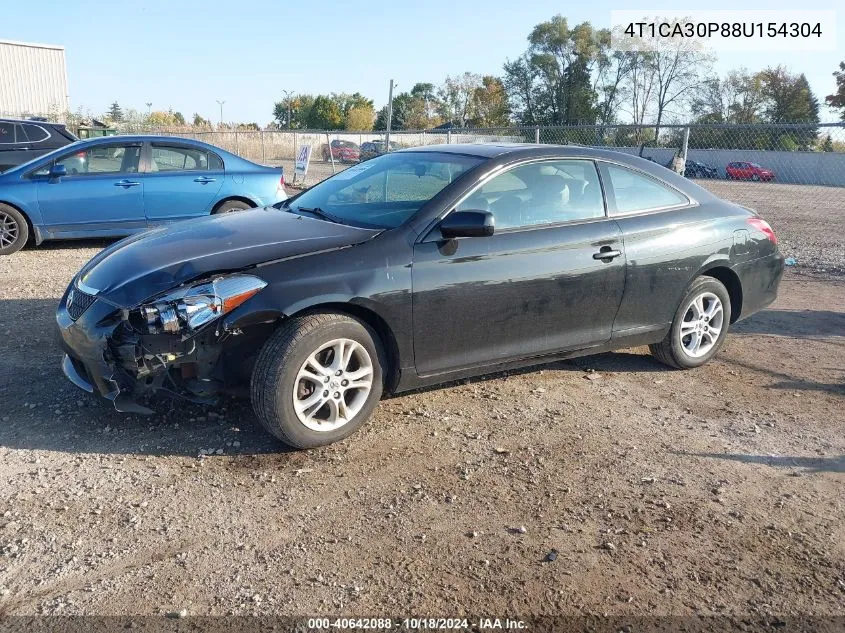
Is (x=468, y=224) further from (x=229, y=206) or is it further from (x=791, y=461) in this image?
(x=229, y=206)

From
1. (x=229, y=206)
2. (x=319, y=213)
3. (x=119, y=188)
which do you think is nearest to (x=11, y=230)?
(x=119, y=188)

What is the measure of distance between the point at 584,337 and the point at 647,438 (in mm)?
856

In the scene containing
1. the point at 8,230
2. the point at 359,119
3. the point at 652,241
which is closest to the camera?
the point at 652,241

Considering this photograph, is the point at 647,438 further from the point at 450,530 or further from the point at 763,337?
the point at 763,337

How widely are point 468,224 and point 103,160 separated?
6820 millimetres

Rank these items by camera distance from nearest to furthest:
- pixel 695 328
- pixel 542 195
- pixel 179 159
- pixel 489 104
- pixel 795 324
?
pixel 542 195 → pixel 695 328 → pixel 795 324 → pixel 179 159 → pixel 489 104

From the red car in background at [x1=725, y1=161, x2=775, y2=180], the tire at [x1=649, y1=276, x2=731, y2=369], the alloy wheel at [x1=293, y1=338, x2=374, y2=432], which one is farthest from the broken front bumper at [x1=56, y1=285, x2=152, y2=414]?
the red car in background at [x1=725, y1=161, x2=775, y2=180]

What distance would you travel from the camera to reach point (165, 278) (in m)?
3.91

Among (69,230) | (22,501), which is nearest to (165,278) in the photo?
(22,501)

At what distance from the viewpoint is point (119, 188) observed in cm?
925

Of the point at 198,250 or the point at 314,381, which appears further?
the point at 198,250

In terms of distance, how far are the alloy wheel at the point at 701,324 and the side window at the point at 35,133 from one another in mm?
11669

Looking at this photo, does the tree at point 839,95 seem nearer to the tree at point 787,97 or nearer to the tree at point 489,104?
the tree at point 787,97

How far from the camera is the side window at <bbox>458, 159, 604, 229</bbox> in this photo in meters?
4.59
